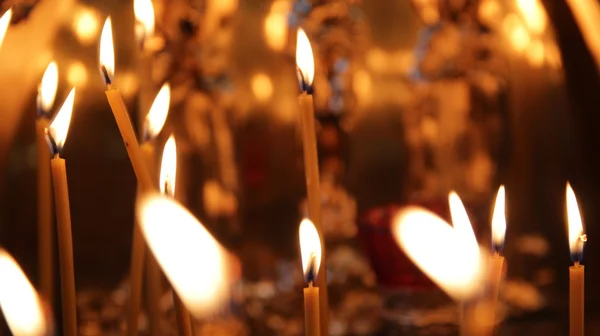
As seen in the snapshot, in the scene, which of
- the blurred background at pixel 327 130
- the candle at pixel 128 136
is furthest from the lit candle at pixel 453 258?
the blurred background at pixel 327 130

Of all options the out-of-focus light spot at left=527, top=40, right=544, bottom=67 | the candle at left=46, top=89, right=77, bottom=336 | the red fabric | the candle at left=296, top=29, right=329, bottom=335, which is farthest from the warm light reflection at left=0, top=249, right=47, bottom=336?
the out-of-focus light spot at left=527, top=40, right=544, bottom=67

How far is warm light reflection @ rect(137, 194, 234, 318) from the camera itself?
20cm

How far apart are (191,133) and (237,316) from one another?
158 millimetres

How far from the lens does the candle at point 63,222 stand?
0.26 metres

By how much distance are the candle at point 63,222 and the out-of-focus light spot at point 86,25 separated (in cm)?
31

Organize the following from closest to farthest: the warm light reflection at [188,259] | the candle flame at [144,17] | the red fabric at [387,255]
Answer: the warm light reflection at [188,259] < the candle flame at [144,17] < the red fabric at [387,255]

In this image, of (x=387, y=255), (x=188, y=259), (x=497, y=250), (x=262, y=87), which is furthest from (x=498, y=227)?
(x=262, y=87)

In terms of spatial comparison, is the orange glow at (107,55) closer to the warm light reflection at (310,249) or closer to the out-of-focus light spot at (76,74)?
the warm light reflection at (310,249)

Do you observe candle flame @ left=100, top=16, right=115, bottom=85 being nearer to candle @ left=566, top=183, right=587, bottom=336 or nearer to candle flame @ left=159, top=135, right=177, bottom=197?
candle flame @ left=159, top=135, right=177, bottom=197

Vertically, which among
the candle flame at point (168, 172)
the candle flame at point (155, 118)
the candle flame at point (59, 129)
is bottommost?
the candle flame at point (168, 172)

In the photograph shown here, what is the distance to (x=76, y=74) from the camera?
0.56 metres

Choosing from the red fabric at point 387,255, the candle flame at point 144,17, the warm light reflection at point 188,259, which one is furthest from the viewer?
the red fabric at point 387,255

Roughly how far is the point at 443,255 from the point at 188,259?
10cm

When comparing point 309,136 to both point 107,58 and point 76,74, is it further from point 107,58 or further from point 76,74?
point 76,74
